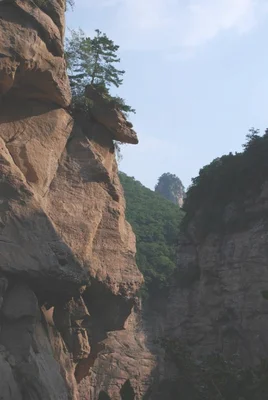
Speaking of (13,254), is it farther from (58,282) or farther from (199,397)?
(199,397)

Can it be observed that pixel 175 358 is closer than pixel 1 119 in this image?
No

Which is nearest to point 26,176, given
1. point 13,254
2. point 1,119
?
point 1,119

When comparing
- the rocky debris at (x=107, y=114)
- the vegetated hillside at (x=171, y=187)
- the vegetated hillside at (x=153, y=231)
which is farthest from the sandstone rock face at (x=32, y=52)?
the vegetated hillside at (x=171, y=187)

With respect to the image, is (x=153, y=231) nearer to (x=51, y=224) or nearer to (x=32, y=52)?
(x=32, y=52)

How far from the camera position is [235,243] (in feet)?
132

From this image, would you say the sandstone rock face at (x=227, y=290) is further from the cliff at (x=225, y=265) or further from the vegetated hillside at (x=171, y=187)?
the vegetated hillside at (x=171, y=187)

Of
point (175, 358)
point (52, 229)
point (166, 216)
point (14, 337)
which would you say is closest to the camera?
point (14, 337)

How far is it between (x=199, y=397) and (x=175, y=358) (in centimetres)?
406

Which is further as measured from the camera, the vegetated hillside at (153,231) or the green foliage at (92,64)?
the vegetated hillside at (153,231)

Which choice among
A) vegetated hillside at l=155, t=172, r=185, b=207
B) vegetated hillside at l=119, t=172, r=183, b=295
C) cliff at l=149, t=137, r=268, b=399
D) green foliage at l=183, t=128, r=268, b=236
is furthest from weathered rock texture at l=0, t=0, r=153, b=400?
vegetated hillside at l=155, t=172, r=185, b=207

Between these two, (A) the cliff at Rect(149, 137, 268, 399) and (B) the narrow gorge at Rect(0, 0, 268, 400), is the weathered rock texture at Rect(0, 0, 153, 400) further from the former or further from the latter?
(A) the cliff at Rect(149, 137, 268, 399)

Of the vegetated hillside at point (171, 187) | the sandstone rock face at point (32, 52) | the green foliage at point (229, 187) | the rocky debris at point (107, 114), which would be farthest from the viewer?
the vegetated hillside at point (171, 187)

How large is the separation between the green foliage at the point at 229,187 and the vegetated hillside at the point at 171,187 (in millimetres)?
89035

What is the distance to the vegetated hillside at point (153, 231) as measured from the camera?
218 ft
